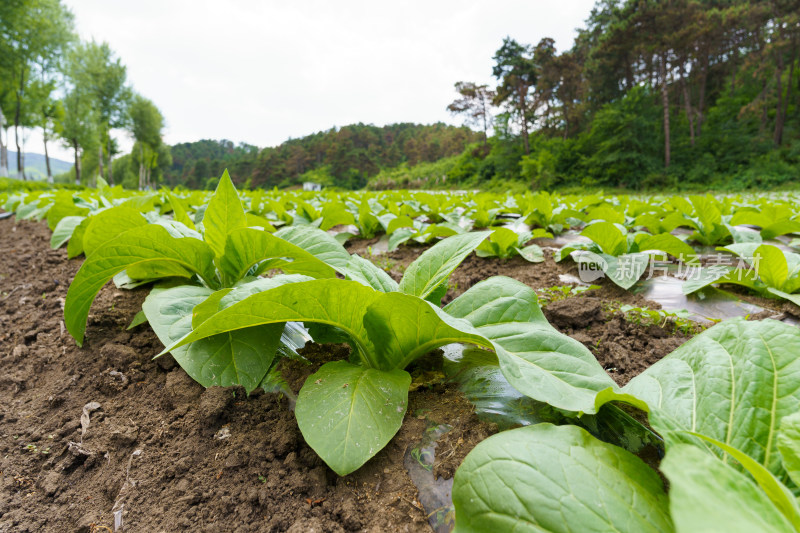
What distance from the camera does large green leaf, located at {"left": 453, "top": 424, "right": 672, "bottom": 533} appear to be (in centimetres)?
55

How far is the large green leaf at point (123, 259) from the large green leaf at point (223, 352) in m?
0.23

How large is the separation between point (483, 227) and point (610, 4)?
3316 centimetres

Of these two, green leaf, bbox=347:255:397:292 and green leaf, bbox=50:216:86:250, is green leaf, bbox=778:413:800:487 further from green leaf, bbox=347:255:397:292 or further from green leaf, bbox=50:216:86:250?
green leaf, bbox=50:216:86:250

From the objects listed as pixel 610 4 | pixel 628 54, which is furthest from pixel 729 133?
pixel 610 4

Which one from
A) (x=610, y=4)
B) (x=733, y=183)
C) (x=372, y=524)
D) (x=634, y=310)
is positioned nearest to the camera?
(x=372, y=524)

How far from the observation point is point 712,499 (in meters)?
0.41

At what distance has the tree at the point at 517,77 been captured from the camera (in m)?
26.2

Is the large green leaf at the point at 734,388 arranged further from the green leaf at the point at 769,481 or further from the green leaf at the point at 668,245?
the green leaf at the point at 668,245

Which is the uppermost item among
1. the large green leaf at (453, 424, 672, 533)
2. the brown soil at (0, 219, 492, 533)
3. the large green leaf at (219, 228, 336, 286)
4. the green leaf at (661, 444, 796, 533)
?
the large green leaf at (219, 228, 336, 286)

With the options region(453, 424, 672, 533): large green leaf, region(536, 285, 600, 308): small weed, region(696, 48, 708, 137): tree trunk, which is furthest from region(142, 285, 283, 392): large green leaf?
region(696, 48, 708, 137): tree trunk

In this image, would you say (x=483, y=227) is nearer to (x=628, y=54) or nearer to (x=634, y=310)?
(x=634, y=310)

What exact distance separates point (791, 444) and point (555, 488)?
353mm

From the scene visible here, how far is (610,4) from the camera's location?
27531 mm

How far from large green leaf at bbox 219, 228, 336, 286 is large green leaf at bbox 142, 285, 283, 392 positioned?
0.80 ft
